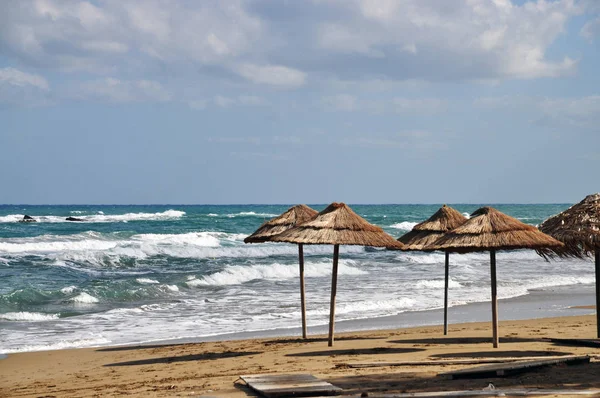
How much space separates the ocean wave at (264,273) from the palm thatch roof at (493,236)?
39.7 feet

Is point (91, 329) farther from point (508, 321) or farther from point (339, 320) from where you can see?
point (508, 321)

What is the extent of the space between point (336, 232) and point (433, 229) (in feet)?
6.96

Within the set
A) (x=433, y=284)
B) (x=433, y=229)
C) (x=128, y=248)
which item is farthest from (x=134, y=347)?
(x=128, y=248)

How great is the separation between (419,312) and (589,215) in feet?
20.9

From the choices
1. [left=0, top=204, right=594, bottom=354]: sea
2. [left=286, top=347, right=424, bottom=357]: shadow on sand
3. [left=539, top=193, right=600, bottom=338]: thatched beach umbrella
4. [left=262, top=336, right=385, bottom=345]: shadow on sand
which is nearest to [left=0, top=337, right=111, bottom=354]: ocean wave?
[left=0, top=204, right=594, bottom=354]: sea

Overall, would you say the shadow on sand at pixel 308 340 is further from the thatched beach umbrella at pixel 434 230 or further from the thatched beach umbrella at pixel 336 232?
the thatched beach umbrella at pixel 434 230

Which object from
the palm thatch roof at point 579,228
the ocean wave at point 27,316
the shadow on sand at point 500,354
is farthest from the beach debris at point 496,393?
the ocean wave at point 27,316

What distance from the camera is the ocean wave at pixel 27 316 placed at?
15512mm

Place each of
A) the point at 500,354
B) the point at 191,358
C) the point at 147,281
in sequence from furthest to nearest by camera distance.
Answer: the point at 147,281
the point at 191,358
the point at 500,354

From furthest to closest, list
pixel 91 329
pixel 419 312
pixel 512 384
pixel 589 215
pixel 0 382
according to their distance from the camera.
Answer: pixel 419 312
pixel 91 329
pixel 589 215
pixel 0 382
pixel 512 384

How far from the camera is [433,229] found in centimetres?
1227

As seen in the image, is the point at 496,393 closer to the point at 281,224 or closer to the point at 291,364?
the point at 291,364

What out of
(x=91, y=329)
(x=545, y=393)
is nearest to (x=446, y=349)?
(x=545, y=393)

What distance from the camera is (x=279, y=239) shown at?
447 inches
